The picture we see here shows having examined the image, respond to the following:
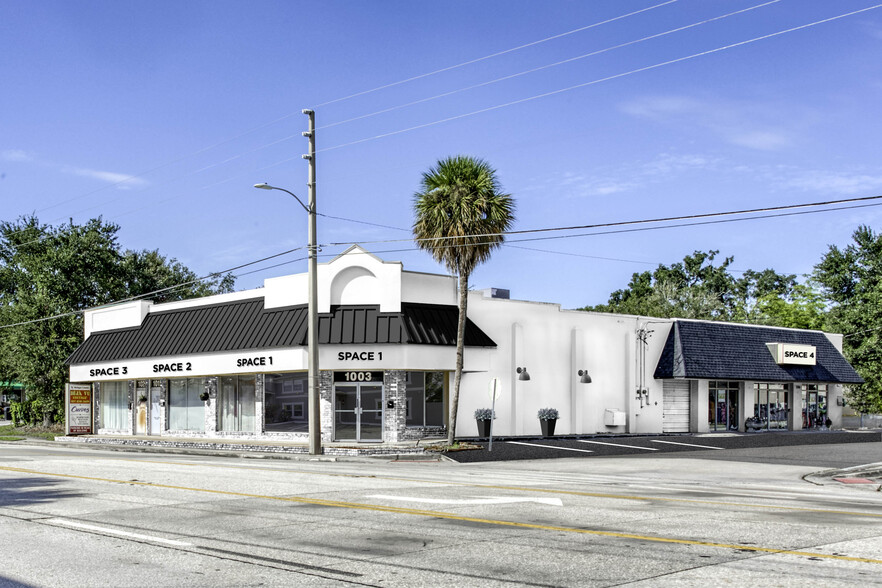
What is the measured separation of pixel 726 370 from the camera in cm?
4366

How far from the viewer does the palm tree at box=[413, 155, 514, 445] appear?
3072 cm

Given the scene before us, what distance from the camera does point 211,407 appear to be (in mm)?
39594

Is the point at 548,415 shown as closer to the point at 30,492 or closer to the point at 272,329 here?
the point at 272,329

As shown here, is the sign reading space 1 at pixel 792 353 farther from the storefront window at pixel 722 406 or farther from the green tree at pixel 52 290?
the green tree at pixel 52 290

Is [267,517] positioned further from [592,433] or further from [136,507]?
[592,433]

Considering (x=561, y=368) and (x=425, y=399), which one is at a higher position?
(x=561, y=368)

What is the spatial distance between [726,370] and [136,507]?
35724mm

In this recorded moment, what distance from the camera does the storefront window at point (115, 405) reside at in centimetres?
4494

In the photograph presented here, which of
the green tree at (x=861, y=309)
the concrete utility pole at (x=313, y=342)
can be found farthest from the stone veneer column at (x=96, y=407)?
the green tree at (x=861, y=309)

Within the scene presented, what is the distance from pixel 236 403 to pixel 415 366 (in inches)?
391

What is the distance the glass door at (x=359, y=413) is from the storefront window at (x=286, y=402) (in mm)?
2043

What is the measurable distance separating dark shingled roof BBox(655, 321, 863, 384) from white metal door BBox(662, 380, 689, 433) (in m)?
1.44

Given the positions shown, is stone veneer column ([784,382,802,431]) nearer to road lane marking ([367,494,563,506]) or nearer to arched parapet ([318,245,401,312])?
arched parapet ([318,245,401,312])

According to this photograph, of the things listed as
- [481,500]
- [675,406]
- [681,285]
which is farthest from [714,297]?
[481,500]
